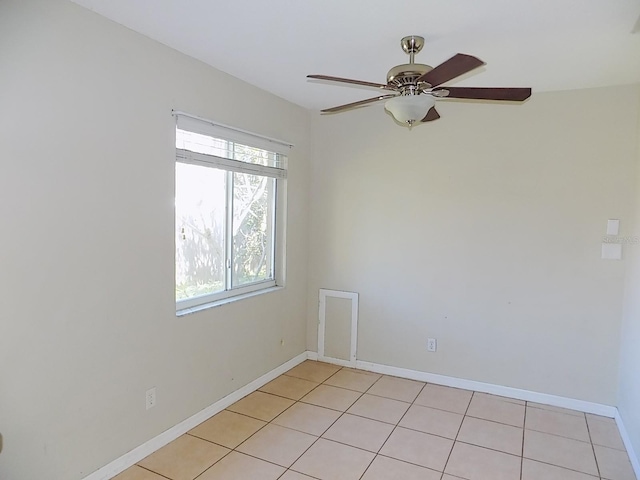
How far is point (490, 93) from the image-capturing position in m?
1.96

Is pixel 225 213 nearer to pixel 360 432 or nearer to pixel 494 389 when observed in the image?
pixel 360 432

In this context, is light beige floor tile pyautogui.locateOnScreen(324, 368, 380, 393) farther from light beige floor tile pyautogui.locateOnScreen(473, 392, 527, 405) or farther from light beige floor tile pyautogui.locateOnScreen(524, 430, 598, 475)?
light beige floor tile pyautogui.locateOnScreen(524, 430, 598, 475)

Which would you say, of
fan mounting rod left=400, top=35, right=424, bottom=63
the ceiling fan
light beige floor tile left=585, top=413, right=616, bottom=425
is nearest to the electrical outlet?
the ceiling fan

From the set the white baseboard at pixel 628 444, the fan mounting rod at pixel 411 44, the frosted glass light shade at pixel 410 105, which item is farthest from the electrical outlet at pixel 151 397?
the white baseboard at pixel 628 444

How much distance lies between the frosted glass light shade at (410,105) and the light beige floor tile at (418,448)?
74.7 inches

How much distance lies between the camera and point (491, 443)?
2.62m

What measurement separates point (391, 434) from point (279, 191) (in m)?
2.08

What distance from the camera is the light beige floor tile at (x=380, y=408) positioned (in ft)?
9.62

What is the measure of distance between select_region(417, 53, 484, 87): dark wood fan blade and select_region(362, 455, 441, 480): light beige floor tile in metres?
2.01

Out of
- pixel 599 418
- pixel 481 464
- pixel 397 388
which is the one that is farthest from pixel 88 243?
pixel 599 418

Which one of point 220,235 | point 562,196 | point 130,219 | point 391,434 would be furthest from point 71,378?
point 562,196

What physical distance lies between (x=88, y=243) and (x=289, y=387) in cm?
200

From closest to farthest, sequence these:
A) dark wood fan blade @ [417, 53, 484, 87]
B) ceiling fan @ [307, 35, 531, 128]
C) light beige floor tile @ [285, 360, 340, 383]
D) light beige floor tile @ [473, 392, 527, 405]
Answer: dark wood fan blade @ [417, 53, 484, 87], ceiling fan @ [307, 35, 531, 128], light beige floor tile @ [473, 392, 527, 405], light beige floor tile @ [285, 360, 340, 383]

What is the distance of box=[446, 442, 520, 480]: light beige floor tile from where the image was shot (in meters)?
2.29
